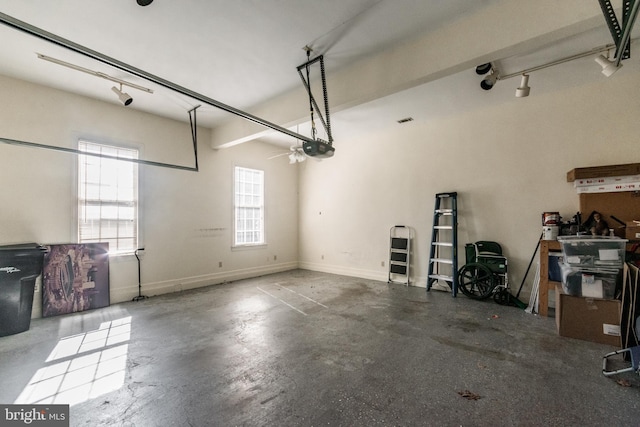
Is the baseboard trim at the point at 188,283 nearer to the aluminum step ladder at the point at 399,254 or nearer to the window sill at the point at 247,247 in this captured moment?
the window sill at the point at 247,247

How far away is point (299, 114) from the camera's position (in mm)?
3826

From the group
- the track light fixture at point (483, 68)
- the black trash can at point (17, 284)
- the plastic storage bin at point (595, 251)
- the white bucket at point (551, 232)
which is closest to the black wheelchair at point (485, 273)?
the white bucket at point (551, 232)

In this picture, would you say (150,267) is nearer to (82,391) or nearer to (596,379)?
(82,391)

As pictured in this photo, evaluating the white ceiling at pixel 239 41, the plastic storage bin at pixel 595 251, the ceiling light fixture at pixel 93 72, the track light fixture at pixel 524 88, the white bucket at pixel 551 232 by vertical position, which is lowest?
the plastic storage bin at pixel 595 251

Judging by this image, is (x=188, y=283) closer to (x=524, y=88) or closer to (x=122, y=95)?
(x=122, y=95)

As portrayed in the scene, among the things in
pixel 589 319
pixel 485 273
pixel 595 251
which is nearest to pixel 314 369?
pixel 589 319

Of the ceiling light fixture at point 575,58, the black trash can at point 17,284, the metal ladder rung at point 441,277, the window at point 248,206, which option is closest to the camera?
the ceiling light fixture at point 575,58

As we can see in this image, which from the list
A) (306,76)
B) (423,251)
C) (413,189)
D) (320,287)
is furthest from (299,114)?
(423,251)

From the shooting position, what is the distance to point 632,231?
124 inches

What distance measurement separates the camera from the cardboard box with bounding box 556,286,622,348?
8.92ft

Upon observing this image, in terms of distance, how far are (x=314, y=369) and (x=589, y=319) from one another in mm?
3054

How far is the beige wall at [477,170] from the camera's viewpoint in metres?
3.74

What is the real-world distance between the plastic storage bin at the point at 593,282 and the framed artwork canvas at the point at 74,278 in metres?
6.38

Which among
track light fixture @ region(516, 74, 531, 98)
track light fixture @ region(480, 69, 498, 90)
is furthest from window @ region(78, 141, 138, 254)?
track light fixture @ region(516, 74, 531, 98)
